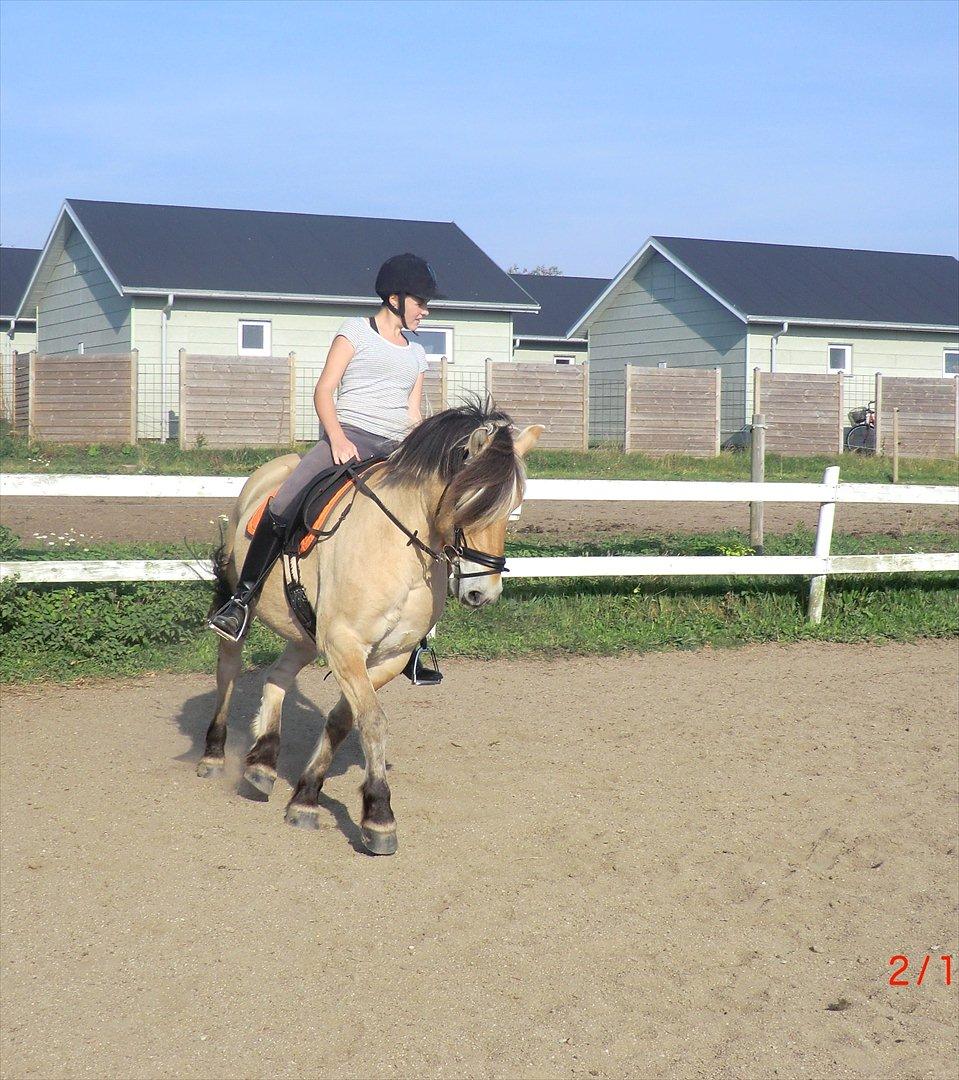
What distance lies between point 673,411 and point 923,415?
642 cm

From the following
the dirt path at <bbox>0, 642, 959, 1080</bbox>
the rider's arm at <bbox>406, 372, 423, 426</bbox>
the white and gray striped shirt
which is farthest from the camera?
the rider's arm at <bbox>406, 372, 423, 426</bbox>

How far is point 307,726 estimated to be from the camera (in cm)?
771

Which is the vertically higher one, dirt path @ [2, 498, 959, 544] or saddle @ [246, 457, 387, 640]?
saddle @ [246, 457, 387, 640]

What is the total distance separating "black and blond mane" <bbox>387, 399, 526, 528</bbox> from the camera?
5.05m

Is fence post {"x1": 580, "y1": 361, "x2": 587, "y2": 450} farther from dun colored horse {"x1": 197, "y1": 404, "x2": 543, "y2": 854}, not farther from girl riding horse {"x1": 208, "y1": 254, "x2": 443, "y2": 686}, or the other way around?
dun colored horse {"x1": 197, "y1": 404, "x2": 543, "y2": 854}

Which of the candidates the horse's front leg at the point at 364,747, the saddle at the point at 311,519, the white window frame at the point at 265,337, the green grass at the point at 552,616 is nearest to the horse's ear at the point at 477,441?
the saddle at the point at 311,519

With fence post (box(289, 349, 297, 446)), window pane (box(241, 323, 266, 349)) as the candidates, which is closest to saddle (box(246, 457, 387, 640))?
fence post (box(289, 349, 297, 446))

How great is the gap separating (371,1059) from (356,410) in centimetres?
330

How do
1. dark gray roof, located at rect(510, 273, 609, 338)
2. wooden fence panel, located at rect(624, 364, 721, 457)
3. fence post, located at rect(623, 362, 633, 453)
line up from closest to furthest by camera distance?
1. fence post, located at rect(623, 362, 633, 453)
2. wooden fence panel, located at rect(624, 364, 721, 457)
3. dark gray roof, located at rect(510, 273, 609, 338)

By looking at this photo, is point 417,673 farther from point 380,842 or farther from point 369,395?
point 369,395

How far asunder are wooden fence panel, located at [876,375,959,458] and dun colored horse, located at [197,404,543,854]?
23595mm

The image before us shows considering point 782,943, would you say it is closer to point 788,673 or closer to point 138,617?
point 788,673

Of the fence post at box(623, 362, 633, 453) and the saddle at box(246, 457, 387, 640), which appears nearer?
the saddle at box(246, 457, 387, 640)

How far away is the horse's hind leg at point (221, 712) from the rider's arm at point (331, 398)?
169cm
